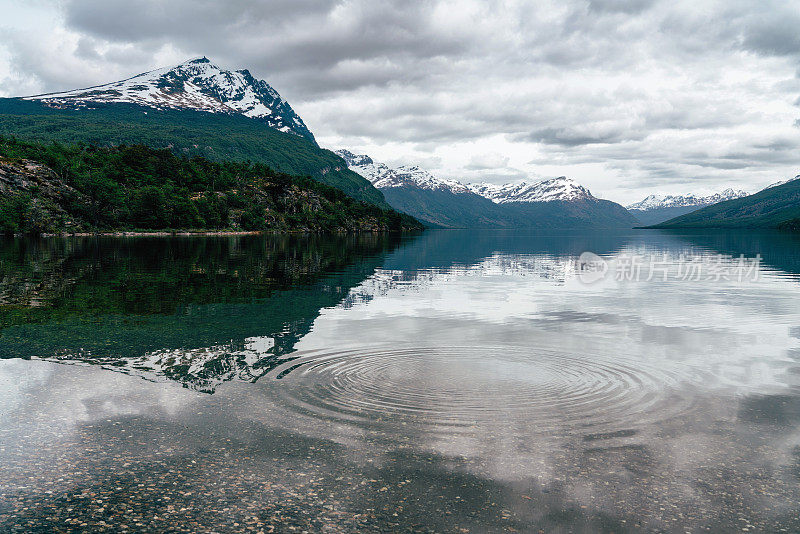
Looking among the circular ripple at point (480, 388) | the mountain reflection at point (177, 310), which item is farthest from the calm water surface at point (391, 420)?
the mountain reflection at point (177, 310)

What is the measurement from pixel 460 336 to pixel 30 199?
213966 mm

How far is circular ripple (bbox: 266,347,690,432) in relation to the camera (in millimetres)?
18188

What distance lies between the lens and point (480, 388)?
21625mm

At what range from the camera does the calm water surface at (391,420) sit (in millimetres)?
12125

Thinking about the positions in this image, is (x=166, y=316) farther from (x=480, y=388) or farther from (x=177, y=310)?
(x=480, y=388)

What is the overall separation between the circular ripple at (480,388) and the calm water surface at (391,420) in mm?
130

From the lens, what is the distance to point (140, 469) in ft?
45.6

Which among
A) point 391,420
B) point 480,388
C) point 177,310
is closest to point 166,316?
point 177,310

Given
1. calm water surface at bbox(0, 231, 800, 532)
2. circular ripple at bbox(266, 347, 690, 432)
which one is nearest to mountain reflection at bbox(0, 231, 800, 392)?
calm water surface at bbox(0, 231, 800, 532)

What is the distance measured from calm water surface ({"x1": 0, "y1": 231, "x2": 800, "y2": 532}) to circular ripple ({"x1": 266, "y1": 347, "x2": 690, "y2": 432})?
13 centimetres

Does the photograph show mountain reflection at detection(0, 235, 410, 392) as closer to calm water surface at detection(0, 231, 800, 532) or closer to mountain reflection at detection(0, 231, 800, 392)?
mountain reflection at detection(0, 231, 800, 392)

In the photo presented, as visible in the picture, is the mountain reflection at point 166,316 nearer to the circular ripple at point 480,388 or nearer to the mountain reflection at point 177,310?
the mountain reflection at point 177,310

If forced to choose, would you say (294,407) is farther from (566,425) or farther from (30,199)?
(30,199)

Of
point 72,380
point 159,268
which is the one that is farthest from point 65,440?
point 159,268
